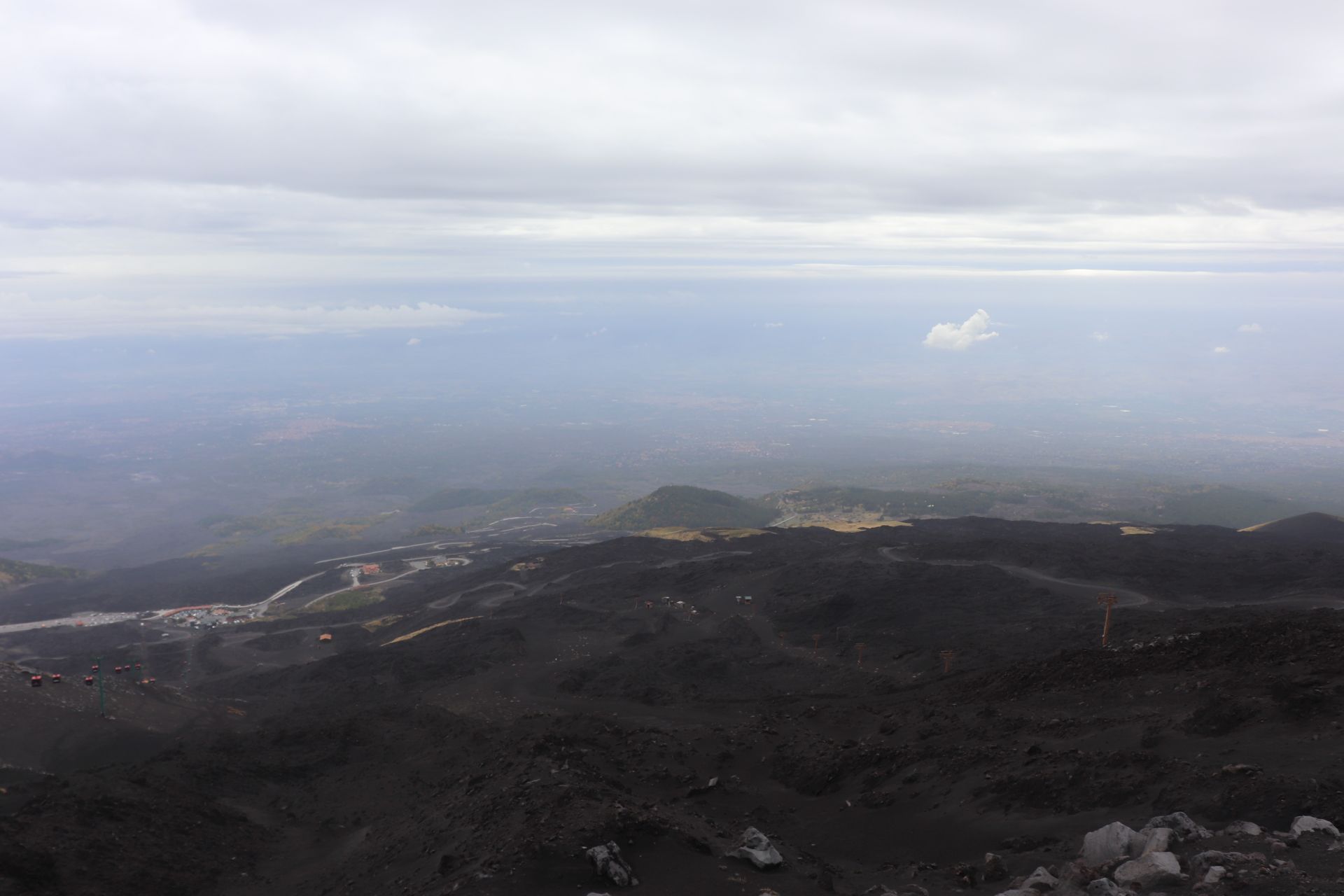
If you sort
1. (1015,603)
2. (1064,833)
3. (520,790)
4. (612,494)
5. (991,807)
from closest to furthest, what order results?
1. (1064,833)
2. (991,807)
3. (520,790)
4. (1015,603)
5. (612,494)

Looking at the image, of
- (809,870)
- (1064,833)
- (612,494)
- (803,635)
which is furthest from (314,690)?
(612,494)

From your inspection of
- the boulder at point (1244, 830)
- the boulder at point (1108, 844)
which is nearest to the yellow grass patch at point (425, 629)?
the boulder at point (1108, 844)

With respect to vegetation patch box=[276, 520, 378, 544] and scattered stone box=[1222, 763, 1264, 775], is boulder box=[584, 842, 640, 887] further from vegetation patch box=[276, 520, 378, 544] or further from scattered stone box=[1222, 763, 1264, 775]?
vegetation patch box=[276, 520, 378, 544]

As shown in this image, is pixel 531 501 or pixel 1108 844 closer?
pixel 1108 844

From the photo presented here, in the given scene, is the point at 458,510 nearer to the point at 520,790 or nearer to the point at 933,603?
the point at 933,603

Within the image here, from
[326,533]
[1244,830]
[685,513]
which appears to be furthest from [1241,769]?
[326,533]

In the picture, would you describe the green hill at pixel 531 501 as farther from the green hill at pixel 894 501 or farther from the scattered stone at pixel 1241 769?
the scattered stone at pixel 1241 769

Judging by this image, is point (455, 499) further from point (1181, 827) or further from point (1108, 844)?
point (1181, 827)

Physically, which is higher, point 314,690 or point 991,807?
point 991,807
